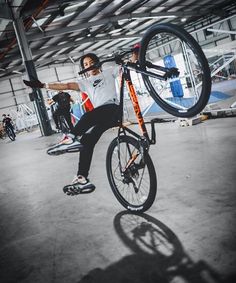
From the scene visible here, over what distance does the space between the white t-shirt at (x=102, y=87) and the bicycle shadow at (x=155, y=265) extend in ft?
4.80

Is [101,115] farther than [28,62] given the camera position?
No

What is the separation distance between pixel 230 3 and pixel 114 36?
9.62 metres

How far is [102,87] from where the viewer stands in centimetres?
329

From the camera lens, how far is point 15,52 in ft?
75.0

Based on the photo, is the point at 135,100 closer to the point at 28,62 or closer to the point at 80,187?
the point at 80,187

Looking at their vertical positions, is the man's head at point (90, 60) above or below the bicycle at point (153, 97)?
above

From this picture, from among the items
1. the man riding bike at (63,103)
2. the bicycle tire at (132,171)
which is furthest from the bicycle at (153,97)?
the man riding bike at (63,103)

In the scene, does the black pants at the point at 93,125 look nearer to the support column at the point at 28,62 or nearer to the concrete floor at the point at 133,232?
the concrete floor at the point at 133,232

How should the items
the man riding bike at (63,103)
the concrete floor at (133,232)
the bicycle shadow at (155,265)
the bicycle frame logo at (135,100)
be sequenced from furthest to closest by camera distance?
the man riding bike at (63,103) → the bicycle frame logo at (135,100) → the concrete floor at (133,232) → the bicycle shadow at (155,265)

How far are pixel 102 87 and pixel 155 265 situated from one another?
198 cm

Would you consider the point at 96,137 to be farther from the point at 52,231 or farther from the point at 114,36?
the point at 114,36

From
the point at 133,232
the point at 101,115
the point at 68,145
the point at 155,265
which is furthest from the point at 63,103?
the point at 155,265

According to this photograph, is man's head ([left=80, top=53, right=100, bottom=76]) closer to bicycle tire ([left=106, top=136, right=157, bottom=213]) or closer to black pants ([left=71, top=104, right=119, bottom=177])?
black pants ([left=71, top=104, right=119, bottom=177])

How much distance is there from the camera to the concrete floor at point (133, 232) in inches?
86.1
